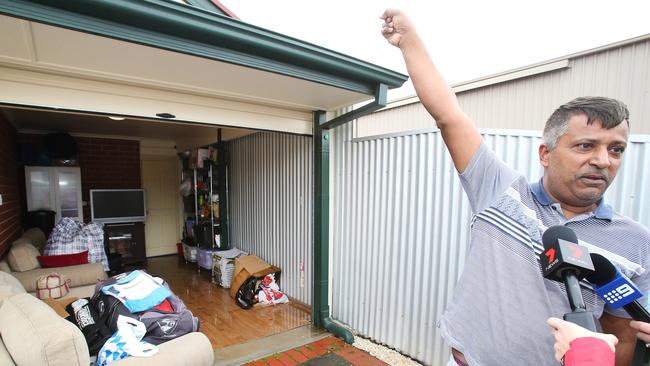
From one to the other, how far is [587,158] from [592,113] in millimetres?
145

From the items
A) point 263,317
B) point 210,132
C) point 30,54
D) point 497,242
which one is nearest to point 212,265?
point 263,317

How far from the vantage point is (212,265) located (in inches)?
A: 205

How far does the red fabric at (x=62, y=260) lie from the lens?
3.69m

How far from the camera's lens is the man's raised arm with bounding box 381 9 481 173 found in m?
1.07

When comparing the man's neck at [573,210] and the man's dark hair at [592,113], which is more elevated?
the man's dark hair at [592,113]

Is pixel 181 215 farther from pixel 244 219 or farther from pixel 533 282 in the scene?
pixel 533 282

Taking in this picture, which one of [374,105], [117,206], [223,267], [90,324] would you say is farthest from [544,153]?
[117,206]

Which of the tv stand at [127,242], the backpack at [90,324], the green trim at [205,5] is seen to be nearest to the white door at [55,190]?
the tv stand at [127,242]

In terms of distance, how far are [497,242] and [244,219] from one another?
476 centimetres

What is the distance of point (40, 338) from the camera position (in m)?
1.51

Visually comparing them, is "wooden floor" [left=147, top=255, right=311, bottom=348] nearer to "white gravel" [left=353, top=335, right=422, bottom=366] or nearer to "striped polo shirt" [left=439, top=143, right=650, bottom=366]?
"white gravel" [left=353, top=335, right=422, bottom=366]

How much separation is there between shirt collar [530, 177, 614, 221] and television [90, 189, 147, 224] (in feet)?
22.2

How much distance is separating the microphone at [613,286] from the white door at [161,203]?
7584 mm

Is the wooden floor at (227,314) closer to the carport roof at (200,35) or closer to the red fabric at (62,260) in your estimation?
the red fabric at (62,260)
